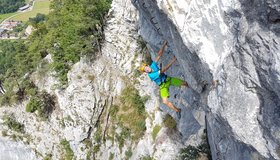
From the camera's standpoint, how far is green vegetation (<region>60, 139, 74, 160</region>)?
34.5 meters

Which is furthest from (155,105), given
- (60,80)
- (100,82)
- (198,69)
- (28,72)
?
(28,72)

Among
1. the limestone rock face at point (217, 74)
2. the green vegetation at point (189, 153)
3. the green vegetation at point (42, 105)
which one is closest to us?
the limestone rock face at point (217, 74)

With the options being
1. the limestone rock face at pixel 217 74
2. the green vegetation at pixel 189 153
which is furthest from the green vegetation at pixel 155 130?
the green vegetation at pixel 189 153

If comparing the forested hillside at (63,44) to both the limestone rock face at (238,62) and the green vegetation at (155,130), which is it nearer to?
the green vegetation at (155,130)

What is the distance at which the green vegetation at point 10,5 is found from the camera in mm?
156750

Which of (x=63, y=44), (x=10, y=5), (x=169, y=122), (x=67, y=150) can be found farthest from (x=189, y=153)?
(x=10, y=5)

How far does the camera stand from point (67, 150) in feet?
114

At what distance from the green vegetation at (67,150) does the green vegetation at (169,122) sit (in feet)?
44.9

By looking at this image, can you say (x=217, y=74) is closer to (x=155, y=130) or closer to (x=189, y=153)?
(x=189, y=153)

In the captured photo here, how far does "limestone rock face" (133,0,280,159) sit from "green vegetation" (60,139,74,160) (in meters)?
24.5

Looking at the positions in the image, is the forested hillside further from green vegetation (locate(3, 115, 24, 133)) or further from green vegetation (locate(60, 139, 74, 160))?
green vegetation (locate(60, 139, 74, 160))

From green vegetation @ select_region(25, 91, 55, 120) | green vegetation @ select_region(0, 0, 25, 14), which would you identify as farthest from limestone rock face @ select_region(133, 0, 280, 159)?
green vegetation @ select_region(0, 0, 25, 14)

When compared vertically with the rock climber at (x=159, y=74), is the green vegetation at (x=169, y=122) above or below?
below

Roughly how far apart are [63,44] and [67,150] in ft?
37.4
